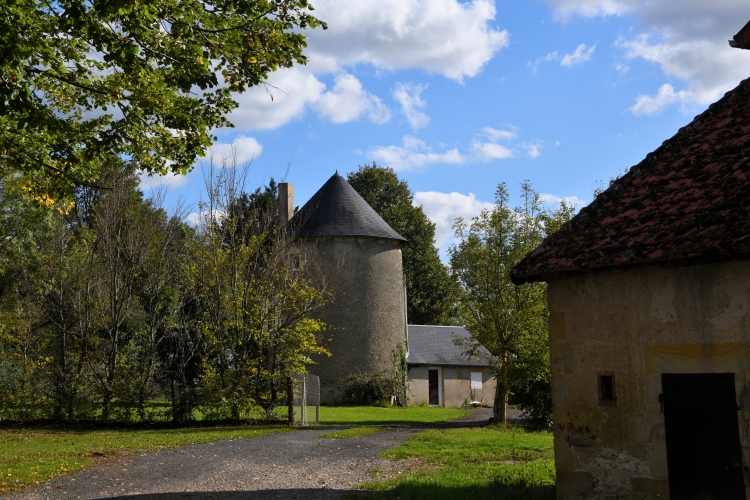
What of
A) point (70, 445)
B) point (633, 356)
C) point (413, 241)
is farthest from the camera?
point (413, 241)

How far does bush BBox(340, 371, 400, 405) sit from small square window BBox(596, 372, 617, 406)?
24.3 metres

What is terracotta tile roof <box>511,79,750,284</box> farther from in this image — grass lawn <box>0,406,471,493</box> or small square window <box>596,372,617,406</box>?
grass lawn <box>0,406,471,493</box>

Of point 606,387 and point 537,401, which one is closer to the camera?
point 606,387

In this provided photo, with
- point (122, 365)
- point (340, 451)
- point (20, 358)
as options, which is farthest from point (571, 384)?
point (20, 358)

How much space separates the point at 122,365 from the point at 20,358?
4.34m

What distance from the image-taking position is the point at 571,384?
895cm

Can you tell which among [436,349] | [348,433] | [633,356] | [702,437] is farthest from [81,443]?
[436,349]

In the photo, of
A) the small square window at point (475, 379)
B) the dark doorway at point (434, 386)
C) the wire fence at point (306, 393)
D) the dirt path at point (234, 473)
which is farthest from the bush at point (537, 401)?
the small square window at point (475, 379)

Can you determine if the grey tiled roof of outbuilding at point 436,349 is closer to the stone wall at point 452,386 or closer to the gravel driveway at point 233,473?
the stone wall at point 452,386

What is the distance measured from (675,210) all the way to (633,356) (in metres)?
1.83

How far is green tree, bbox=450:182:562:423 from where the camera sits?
21.9 m

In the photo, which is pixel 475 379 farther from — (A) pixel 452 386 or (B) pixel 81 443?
(B) pixel 81 443

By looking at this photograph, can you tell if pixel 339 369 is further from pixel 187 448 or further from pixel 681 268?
pixel 681 268

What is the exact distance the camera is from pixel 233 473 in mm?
11945
